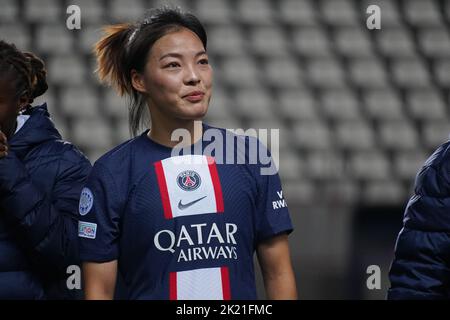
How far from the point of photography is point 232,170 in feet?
6.17

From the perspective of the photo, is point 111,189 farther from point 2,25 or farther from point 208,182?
point 2,25

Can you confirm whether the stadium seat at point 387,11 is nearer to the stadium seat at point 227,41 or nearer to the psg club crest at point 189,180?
the stadium seat at point 227,41

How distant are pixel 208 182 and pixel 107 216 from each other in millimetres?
205

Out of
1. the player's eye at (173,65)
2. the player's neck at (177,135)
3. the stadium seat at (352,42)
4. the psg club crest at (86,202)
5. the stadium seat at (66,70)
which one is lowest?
the psg club crest at (86,202)

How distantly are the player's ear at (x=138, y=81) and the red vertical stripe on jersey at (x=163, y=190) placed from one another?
0.18 m

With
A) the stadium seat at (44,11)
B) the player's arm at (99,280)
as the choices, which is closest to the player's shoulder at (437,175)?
the player's arm at (99,280)

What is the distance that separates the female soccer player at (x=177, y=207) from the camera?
5.93 feet

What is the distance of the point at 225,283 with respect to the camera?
181 cm

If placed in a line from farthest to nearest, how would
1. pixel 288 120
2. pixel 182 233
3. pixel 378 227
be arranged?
1. pixel 288 120
2. pixel 378 227
3. pixel 182 233

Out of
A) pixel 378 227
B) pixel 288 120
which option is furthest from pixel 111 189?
pixel 288 120

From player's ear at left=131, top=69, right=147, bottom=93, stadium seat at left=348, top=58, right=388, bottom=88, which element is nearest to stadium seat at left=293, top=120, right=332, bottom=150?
stadium seat at left=348, top=58, right=388, bottom=88

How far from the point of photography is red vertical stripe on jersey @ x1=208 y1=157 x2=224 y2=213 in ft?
6.04

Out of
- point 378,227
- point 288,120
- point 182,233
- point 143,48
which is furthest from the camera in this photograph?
point 288,120

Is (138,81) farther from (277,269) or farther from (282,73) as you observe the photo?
(282,73)
